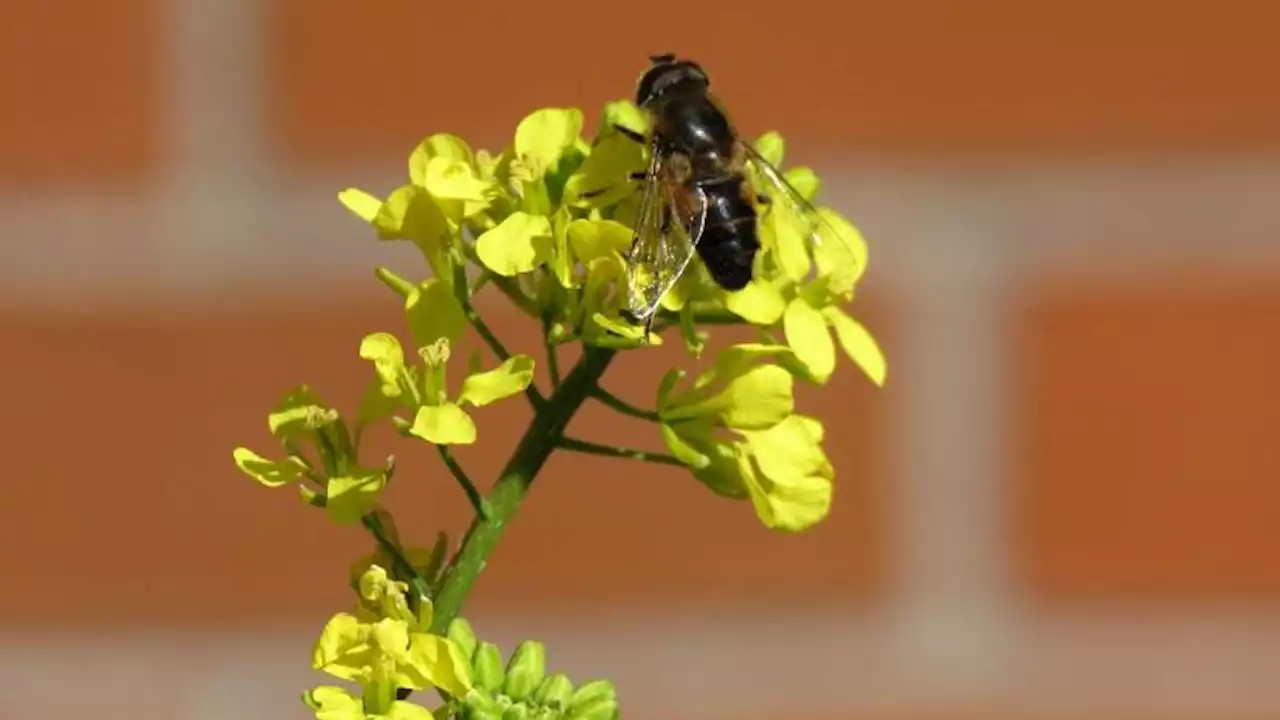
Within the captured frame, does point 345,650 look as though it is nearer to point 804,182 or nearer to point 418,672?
point 418,672

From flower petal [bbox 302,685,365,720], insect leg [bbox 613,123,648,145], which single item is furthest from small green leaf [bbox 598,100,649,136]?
flower petal [bbox 302,685,365,720]

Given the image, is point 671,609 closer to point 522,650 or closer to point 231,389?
point 231,389

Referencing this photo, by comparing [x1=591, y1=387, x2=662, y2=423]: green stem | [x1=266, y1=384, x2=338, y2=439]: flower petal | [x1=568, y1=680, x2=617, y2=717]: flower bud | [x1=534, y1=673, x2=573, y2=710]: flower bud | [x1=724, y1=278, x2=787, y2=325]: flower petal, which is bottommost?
[x1=534, y1=673, x2=573, y2=710]: flower bud

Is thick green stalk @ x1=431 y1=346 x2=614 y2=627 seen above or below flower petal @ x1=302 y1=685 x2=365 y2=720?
above

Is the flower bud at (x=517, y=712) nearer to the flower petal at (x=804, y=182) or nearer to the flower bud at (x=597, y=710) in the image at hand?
the flower bud at (x=597, y=710)

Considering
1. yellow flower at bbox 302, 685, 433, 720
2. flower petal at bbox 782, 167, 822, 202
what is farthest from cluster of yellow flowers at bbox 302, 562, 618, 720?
flower petal at bbox 782, 167, 822, 202

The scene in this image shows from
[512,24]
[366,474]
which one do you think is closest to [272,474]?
[366,474]

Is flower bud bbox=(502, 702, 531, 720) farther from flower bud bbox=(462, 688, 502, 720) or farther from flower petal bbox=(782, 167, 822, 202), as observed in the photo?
flower petal bbox=(782, 167, 822, 202)
